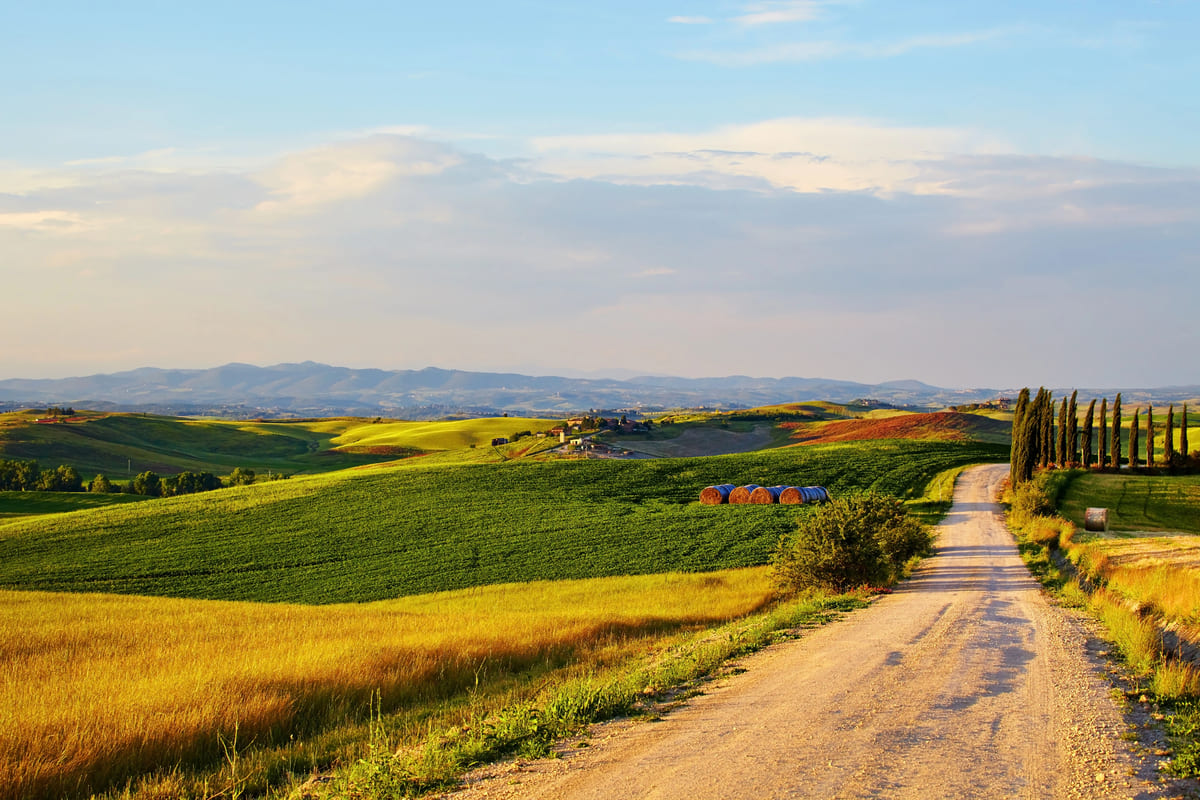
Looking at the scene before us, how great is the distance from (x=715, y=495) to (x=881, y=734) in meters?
46.8

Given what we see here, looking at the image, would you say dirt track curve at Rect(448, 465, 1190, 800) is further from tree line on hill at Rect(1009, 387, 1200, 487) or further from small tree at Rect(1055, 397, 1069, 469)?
small tree at Rect(1055, 397, 1069, 469)

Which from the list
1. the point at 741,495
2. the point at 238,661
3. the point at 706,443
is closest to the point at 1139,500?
the point at 741,495

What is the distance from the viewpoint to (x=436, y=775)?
362 inches

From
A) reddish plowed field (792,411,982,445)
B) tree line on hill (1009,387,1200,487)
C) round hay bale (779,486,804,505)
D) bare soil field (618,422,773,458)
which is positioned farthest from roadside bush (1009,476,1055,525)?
bare soil field (618,422,773,458)

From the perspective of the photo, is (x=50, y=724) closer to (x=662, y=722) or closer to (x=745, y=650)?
(x=662, y=722)

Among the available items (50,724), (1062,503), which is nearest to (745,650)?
(50,724)

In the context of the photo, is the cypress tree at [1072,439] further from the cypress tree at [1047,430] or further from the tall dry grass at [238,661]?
the tall dry grass at [238,661]

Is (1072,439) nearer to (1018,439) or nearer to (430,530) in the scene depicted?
(1018,439)

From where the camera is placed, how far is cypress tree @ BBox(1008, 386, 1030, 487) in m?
56.8

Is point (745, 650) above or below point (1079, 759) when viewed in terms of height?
below

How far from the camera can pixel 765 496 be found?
55500mm

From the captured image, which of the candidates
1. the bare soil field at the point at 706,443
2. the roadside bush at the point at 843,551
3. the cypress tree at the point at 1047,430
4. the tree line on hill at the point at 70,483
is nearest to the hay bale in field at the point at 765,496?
the cypress tree at the point at 1047,430

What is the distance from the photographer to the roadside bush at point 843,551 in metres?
27.5

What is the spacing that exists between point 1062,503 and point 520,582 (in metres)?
34.3
